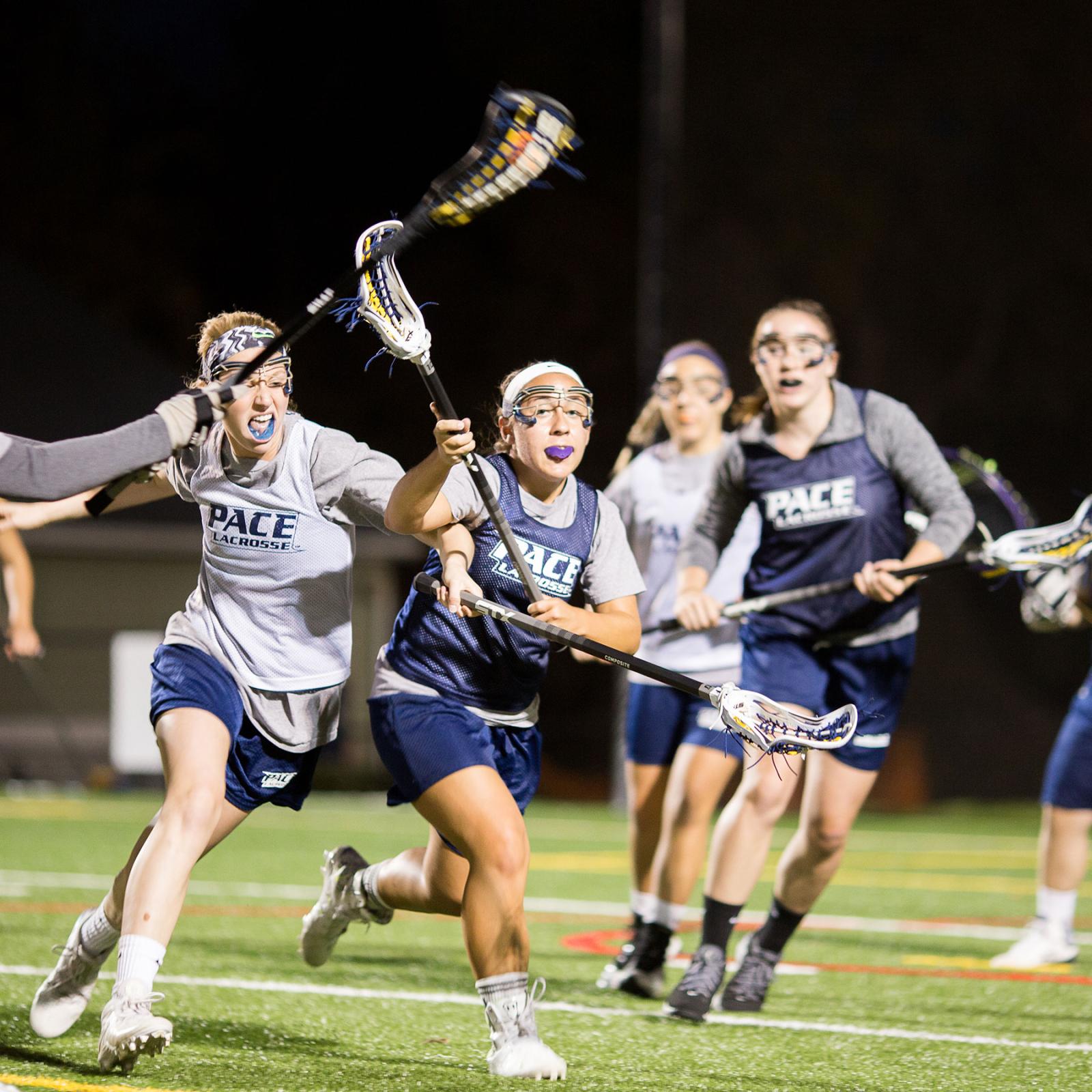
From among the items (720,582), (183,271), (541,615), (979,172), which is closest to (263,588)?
(541,615)

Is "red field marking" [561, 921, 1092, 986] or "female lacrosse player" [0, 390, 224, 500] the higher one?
"female lacrosse player" [0, 390, 224, 500]

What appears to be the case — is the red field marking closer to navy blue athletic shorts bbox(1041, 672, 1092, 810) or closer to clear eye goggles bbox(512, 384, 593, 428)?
navy blue athletic shorts bbox(1041, 672, 1092, 810)

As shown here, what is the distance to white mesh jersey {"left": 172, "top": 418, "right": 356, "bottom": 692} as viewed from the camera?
165 inches

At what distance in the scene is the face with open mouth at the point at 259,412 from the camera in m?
4.09

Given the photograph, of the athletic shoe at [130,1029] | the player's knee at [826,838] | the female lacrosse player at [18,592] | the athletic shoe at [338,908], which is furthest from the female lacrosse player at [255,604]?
the player's knee at [826,838]

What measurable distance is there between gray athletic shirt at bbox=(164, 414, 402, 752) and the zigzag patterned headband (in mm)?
205

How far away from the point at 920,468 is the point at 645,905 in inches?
65.8

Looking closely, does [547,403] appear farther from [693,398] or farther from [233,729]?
[693,398]

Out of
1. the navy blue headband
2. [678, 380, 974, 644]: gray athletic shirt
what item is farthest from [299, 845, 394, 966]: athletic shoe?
the navy blue headband

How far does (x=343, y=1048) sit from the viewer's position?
418 centimetres

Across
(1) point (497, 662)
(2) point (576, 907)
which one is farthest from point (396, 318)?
(2) point (576, 907)

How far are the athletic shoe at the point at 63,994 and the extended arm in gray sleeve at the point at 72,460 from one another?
131 cm

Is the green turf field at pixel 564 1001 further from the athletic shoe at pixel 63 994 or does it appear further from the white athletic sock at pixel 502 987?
the white athletic sock at pixel 502 987

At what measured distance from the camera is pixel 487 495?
13.3 feet
